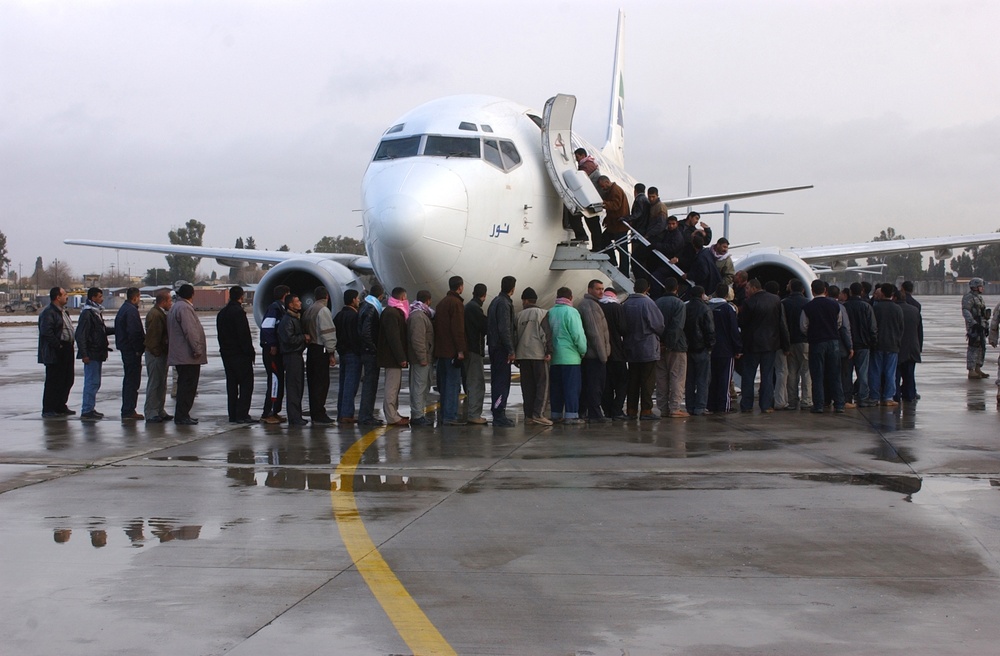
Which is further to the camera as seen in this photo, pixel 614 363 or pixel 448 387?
pixel 614 363

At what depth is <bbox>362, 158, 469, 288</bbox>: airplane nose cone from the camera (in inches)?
509

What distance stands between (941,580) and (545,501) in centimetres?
310

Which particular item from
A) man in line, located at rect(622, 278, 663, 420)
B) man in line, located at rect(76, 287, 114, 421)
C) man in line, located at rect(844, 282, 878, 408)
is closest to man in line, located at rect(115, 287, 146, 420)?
man in line, located at rect(76, 287, 114, 421)

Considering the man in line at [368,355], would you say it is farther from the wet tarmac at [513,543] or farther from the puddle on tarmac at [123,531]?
the puddle on tarmac at [123,531]

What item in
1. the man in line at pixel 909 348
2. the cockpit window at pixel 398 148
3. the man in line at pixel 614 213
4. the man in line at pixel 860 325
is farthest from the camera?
the man in line at pixel 614 213

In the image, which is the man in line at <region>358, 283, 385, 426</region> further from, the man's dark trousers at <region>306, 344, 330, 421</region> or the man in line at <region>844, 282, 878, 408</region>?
the man in line at <region>844, 282, 878, 408</region>

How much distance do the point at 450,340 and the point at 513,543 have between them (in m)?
→ 6.41

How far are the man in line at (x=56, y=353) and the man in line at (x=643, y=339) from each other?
291 inches

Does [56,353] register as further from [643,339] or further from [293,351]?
[643,339]

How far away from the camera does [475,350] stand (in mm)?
13156

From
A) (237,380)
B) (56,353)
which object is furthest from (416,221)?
(56,353)

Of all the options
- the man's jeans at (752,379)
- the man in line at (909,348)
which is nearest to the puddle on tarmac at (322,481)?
the man's jeans at (752,379)

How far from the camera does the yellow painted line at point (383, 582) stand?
4886 millimetres

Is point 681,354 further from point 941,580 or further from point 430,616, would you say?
point 430,616
